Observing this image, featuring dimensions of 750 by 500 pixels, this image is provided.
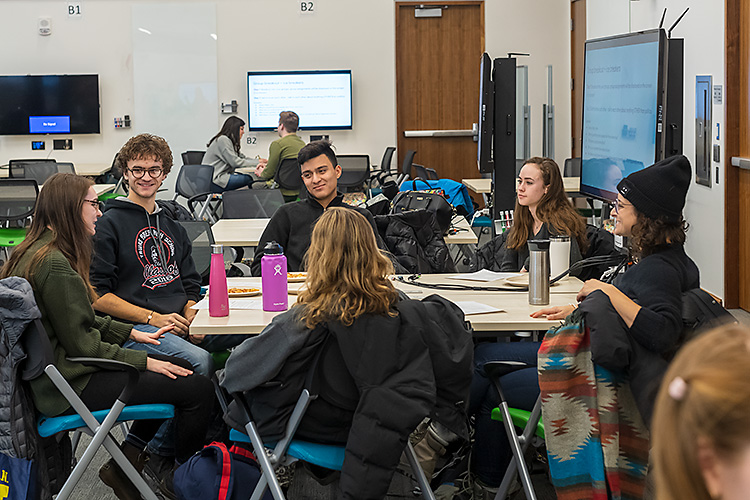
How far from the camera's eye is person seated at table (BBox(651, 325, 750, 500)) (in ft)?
2.31

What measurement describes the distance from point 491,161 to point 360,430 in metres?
3.19

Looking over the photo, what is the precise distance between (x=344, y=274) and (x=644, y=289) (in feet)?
2.78

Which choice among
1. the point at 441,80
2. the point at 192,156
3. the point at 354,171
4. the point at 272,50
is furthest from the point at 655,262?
the point at 272,50

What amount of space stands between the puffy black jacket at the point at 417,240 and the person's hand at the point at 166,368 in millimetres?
1532

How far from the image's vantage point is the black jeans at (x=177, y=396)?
2660 millimetres

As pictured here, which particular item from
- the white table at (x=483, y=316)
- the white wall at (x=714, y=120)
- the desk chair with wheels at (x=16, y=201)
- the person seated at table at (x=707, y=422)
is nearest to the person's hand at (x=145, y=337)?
the white table at (x=483, y=316)

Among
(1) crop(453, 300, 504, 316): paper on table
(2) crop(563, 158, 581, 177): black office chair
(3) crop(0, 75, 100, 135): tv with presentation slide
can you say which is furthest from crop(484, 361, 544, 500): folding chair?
(3) crop(0, 75, 100, 135): tv with presentation slide

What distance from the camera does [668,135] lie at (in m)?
3.79

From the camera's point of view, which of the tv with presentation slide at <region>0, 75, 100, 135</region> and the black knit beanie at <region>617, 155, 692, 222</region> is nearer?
the black knit beanie at <region>617, 155, 692, 222</region>

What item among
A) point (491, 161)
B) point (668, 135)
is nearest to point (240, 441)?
point (668, 135)

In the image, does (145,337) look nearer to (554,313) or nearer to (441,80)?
(554,313)

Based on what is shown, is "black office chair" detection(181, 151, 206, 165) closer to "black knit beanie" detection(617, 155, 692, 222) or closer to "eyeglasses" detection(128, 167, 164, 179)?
"eyeglasses" detection(128, 167, 164, 179)

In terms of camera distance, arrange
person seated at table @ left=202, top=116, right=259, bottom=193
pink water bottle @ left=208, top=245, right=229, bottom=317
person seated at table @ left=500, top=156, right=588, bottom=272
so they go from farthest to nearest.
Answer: person seated at table @ left=202, top=116, right=259, bottom=193
person seated at table @ left=500, top=156, right=588, bottom=272
pink water bottle @ left=208, top=245, right=229, bottom=317

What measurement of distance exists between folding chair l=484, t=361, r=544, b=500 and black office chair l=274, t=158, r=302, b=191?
17.8 feet
